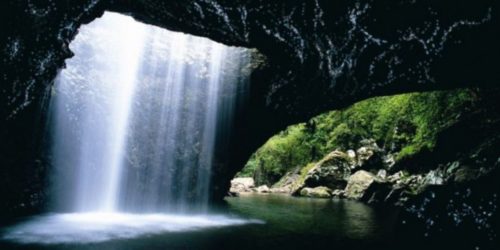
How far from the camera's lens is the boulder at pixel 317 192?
24.0 meters

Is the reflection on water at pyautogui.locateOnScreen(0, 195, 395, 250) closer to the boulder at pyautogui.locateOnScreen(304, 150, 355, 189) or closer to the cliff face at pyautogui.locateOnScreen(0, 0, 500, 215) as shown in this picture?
the cliff face at pyautogui.locateOnScreen(0, 0, 500, 215)

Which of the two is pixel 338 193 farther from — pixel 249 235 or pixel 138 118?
pixel 249 235

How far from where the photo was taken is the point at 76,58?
43.9ft

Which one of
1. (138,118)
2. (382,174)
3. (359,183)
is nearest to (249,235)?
(138,118)

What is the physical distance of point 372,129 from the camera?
2888 centimetres

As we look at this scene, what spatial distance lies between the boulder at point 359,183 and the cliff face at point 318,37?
1237 centimetres

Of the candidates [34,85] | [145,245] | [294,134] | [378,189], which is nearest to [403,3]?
[145,245]

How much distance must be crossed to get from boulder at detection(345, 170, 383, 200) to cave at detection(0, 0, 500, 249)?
2187 mm

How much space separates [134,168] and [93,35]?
5.06 meters

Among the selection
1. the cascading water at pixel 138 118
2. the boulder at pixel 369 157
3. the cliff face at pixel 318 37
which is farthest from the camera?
the boulder at pixel 369 157

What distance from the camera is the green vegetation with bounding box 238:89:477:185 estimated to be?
43.5ft

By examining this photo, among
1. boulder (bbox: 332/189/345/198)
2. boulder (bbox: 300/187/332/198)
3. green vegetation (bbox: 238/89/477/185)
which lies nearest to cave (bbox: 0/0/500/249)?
green vegetation (bbox: 238/89/477/185)

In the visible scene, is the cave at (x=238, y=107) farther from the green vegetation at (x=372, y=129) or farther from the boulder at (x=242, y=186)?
the boulder at (x=242, y=186)

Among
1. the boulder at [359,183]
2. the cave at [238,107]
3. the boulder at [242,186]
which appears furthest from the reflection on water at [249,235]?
the boulder at [242,186]
